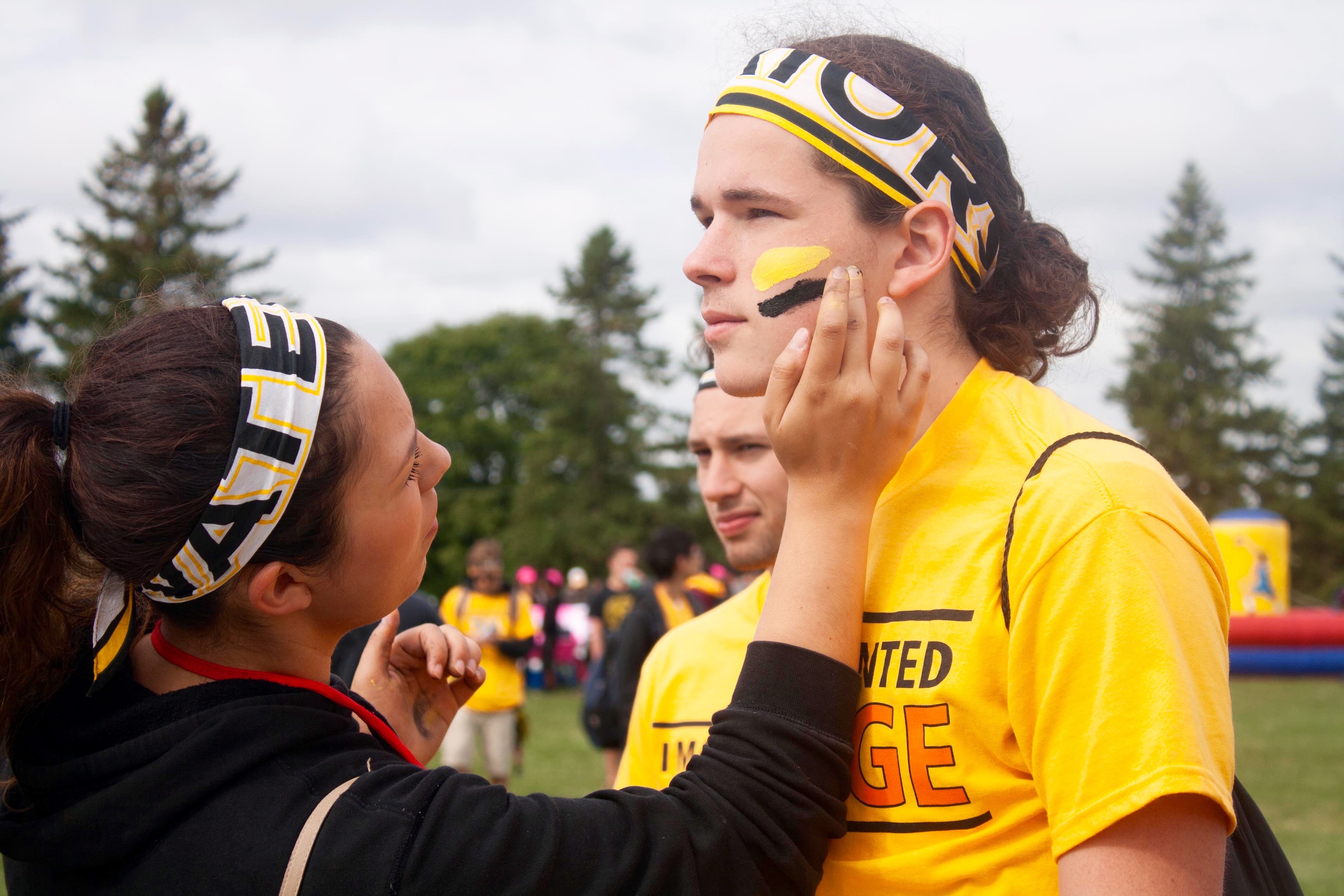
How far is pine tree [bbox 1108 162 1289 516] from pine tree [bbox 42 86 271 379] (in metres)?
37.0

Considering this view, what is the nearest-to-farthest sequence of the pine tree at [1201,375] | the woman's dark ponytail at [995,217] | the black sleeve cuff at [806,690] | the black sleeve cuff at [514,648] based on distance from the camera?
the black sleeve cuff at [806,690]
the woman's dark ponytail at [995,217]
the black sleeve cuff at [514,648]
the pine tree at [1201,375]

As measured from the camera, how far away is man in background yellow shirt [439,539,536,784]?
31.0ft

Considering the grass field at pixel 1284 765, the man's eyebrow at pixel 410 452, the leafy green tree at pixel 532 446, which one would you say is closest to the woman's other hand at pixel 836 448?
the man's eyebrow at pixel 410 452

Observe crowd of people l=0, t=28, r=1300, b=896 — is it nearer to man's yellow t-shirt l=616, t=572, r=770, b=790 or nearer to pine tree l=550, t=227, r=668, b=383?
man's yellow t-shirt l=616, t=572, r=770, b=790

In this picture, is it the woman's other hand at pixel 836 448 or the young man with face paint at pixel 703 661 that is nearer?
the woman's other hand at pixel 836 448

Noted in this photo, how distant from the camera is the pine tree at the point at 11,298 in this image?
2867 centimetres

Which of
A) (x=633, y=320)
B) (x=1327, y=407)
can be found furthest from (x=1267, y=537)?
(x=633, y=320)

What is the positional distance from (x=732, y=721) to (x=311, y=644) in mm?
839

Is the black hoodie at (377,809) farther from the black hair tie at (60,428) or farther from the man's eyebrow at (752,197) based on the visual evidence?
the man's eyebrow at (752,197)

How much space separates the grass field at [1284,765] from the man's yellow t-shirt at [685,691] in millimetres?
2801

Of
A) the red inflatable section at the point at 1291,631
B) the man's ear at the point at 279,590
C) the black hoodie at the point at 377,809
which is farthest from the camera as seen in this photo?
the red inflatable section at the point at 1291,631

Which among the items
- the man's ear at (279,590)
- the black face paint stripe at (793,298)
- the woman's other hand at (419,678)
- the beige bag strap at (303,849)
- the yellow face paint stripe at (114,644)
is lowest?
the beige bag strap at (303,849)

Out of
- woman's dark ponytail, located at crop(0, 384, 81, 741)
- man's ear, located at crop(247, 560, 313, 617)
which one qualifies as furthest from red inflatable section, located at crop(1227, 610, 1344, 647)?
woman's dark ponytail, located at crop(0, 384, 81, 741)

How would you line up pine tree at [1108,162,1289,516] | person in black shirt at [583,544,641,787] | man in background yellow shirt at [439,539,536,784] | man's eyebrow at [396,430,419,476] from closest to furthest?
man's eyebrow at [396,430,419,476], person in black shirt at [583,544,641,787], man in background yellow shirt at [439,539,536,784], pine tree at [1108,162,1289,516]
